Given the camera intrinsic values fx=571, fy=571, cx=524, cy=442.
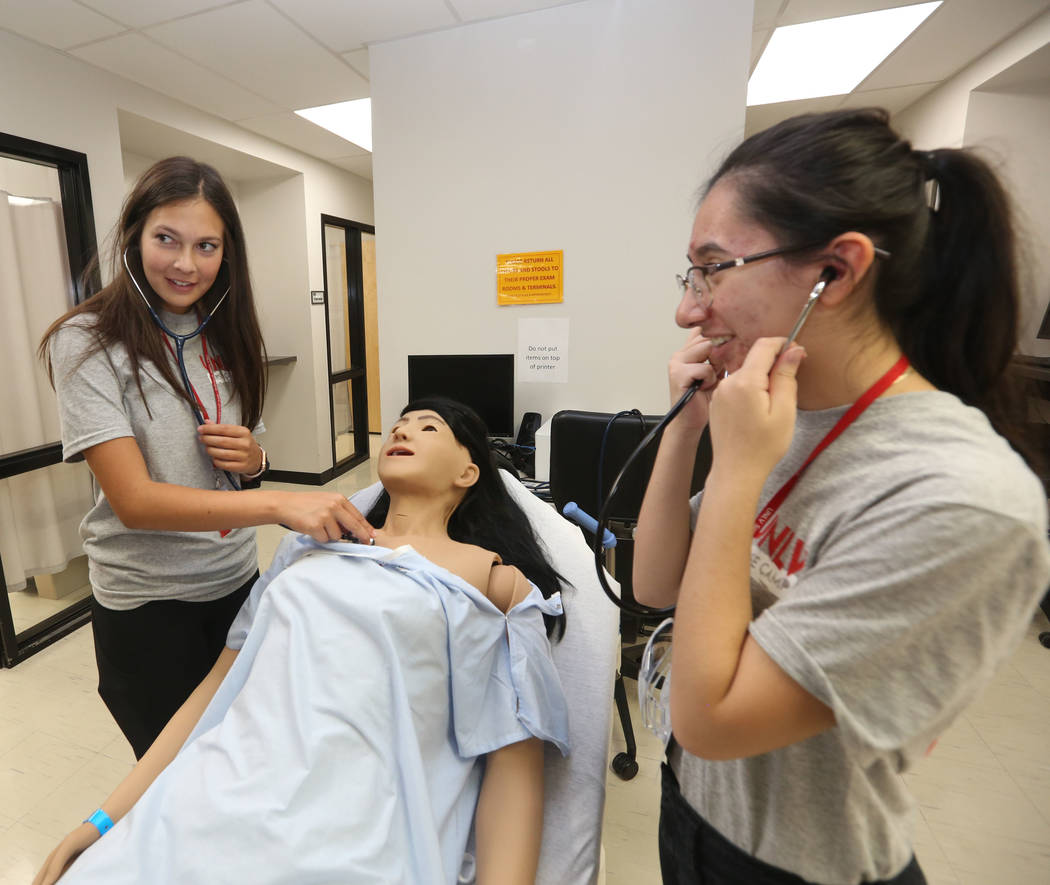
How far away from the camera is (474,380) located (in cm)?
267

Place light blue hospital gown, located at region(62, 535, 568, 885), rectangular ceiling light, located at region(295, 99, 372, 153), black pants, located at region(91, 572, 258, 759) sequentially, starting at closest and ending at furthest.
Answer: light blue hospital gown, located at region(62, 535, 568, 885) < black pants, located at region(91, 572, 258, 759) < rectangular ceiling light, located at region(295, 99, 372, 153)

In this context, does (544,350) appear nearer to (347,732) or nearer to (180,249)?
(180,249)

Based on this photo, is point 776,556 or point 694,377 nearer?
point 776,556

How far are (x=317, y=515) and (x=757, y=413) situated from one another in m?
0.81

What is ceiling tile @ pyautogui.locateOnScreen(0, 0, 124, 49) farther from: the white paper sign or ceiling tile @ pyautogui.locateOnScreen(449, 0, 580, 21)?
the white paper sign

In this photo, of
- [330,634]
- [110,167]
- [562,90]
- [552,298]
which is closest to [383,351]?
[552,298]

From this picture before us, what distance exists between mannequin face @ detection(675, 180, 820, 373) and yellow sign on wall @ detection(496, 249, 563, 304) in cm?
190

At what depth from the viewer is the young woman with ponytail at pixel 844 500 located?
18.5 inches

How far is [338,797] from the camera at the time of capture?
2.73ft

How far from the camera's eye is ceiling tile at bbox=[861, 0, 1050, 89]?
2.37m

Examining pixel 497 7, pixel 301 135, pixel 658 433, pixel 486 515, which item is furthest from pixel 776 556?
pixel 301 135

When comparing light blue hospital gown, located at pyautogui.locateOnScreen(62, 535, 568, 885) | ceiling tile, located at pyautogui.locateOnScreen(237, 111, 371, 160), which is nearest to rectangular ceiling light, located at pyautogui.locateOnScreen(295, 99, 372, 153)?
ceiling tile, located at pyautogui.locateOnScreen(237, 111, 371, 160)

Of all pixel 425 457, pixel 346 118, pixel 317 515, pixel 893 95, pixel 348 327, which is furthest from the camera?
pixel 348 327

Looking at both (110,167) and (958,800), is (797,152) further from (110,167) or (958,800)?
(110,167)
